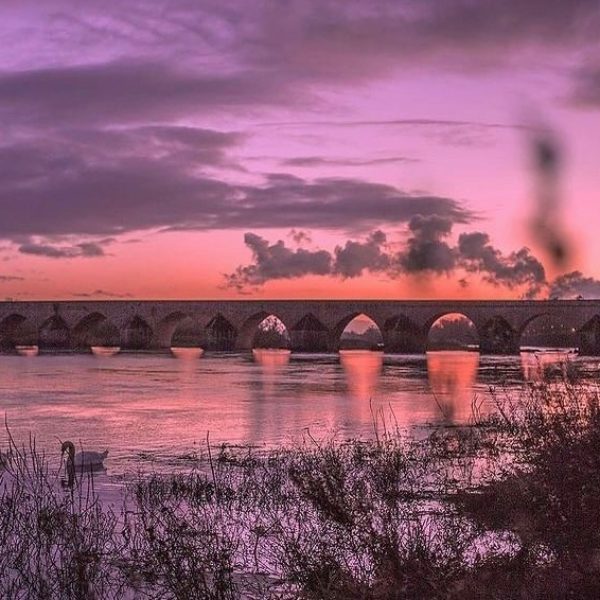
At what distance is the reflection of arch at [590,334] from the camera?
6725 centimetres

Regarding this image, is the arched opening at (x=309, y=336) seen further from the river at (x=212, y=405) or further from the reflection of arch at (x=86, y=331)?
the river at (x=212, y=405)

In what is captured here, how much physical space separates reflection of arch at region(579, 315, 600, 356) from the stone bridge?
0.07m

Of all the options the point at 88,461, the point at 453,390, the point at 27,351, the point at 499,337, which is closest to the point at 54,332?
the point at 27,351

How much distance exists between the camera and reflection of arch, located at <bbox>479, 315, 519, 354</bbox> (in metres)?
72.0

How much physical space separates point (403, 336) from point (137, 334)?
24562mm

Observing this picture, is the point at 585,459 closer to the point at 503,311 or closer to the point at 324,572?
the point at 324,572

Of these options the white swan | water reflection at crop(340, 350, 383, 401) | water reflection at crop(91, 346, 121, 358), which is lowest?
water reflection at crop(91, 346, 121, 358)

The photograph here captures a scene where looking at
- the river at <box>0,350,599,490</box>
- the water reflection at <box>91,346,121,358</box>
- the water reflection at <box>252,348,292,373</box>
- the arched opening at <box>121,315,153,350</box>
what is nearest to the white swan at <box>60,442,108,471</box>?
the river at <box>0,350,599,490</box>

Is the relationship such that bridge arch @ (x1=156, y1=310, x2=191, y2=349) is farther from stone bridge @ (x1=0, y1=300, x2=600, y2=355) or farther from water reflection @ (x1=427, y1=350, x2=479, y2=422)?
water reflection @ (x1=427, y1=350, x2=479, y2=422)

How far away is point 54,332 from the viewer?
85.1 meters

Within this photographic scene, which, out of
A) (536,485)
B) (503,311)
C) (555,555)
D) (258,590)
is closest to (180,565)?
(258,590)

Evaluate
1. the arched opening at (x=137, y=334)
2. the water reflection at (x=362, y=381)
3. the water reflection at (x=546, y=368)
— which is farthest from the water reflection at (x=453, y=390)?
the arched opening at (x=137, y=334)

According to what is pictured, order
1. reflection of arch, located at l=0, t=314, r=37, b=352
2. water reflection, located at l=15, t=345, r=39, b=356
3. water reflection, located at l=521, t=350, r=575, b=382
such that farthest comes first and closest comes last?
1. reflection of arch, located at l=0, t=314, r=37, b=352
2. water reflection, located at l=15, t=345, r=39, b=356
3. water reflection, located at l=521, t=350, r=575, b=382

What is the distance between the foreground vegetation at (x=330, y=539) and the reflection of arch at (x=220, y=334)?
67.9 m
